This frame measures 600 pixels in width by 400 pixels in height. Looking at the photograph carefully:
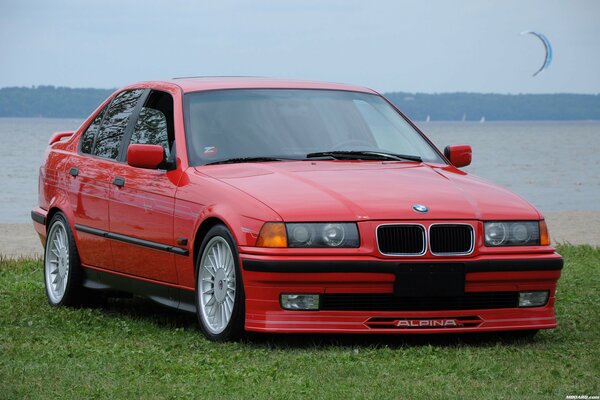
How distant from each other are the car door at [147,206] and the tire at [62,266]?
2.30 feet

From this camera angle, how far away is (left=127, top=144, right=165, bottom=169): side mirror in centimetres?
856

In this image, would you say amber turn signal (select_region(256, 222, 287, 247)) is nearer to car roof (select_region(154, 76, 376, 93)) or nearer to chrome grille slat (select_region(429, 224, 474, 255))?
chrome grille slat (select_region(429, 224, 474, 255))

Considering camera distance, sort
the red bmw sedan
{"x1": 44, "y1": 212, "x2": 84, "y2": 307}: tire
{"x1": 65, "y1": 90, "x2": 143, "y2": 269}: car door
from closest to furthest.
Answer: the red bmw sedan → {"x1": 65, "y1": 90, "x2": 143, "y2": 269}: car door → {"x1": 44, "y1": 212, "x2": 84, "y2": 307}: tire

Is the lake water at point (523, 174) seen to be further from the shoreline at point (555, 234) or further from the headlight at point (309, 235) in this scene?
the headlight at point (309, 235)

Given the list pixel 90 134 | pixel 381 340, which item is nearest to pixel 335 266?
pixel 381 340

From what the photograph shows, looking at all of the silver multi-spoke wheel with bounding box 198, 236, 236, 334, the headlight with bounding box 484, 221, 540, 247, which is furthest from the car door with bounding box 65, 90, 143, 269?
the headlight with bounding box 484, 221, 540, 247

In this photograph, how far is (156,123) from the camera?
9.27 m

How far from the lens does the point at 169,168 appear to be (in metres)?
8.68

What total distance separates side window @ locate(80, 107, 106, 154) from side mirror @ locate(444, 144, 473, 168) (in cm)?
A: 274

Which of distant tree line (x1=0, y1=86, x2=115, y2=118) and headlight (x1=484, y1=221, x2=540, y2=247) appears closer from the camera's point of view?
headlight (x1=484, y1=221, x2=540, y2=247)

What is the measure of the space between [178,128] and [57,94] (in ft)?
379

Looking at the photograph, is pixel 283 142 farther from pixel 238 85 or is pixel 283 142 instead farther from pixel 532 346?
pixel 532 346

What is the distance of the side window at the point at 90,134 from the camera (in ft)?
33.5

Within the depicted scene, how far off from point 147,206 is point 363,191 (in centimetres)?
166
